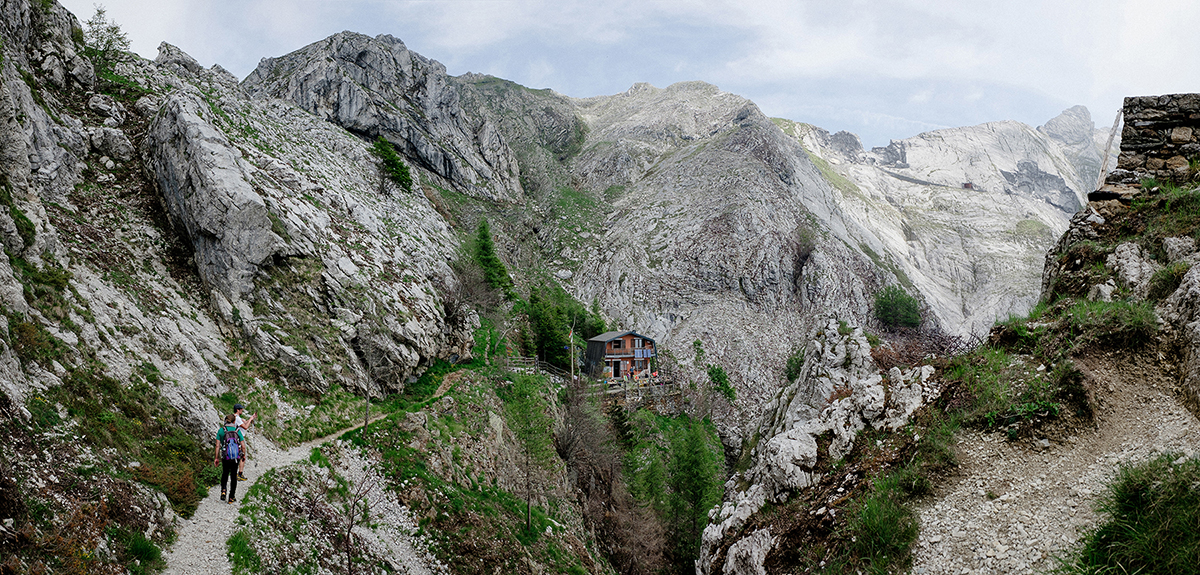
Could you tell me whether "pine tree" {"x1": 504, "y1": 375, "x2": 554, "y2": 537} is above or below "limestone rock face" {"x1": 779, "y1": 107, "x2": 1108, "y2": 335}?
below

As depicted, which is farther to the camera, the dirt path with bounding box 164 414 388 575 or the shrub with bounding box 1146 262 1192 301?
the dirt path with bounding box 164 414 388 575

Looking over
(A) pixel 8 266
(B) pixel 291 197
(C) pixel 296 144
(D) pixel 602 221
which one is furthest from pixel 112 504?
(D) pixel 602 221

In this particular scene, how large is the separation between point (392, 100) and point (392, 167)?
23.9 meters

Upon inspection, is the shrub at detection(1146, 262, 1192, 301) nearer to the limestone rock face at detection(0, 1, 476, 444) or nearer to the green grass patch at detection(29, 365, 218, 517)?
the green grass patch at detection(29, 365, 218, 517)

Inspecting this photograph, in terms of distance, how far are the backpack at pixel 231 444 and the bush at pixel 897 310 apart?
2808 inches

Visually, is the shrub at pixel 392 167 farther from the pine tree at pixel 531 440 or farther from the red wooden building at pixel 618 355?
the pine tree at pixel 531 440

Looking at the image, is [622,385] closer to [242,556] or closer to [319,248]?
[319,248]

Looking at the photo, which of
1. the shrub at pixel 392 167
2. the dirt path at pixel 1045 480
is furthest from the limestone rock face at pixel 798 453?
the shrub at pixel 392 167

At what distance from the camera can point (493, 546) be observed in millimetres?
20781

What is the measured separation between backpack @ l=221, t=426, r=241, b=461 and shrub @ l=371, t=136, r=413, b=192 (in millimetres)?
43586

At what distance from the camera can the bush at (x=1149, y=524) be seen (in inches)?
189

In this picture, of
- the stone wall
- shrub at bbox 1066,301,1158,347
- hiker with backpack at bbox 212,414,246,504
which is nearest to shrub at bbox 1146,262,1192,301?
shrub at bbox 1066,301,1158,347

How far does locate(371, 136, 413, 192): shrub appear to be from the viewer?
2105 inches

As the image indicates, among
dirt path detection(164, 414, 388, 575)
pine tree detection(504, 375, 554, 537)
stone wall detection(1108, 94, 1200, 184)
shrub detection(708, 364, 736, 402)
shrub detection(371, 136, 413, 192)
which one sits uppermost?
shrub detection(371, 136, 413, 192)
